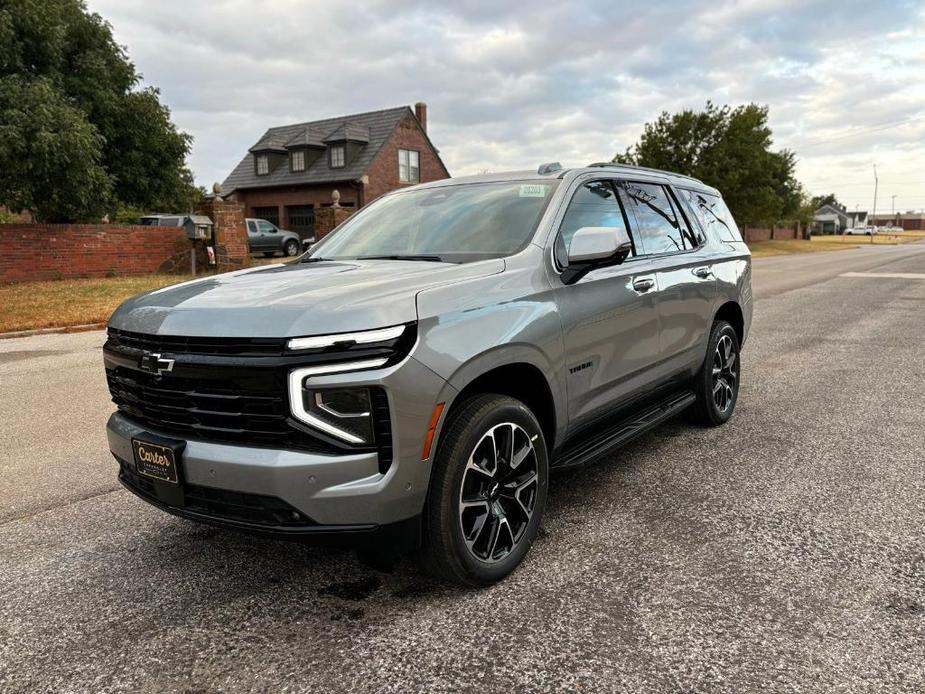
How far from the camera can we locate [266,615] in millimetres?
2920

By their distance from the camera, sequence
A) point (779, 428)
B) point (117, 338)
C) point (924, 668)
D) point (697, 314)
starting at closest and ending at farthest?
point (924, 668) → point (117, 338) → point (697, 314) → point (779, 428)

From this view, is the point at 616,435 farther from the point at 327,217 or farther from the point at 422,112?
the point at 422,112

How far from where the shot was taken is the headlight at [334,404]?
101 inches

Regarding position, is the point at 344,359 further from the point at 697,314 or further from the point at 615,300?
the point at 697,314

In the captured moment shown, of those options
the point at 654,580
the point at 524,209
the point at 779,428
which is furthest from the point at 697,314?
the point at 654,580

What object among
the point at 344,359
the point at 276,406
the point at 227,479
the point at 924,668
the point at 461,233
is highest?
the point at 461,233

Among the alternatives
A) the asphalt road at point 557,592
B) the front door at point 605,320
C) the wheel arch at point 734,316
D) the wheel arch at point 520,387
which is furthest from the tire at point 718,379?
the wheel arch at point 520,387

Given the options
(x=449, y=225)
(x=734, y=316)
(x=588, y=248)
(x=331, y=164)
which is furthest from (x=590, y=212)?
(x=331, y=164)

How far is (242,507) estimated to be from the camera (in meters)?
2.67

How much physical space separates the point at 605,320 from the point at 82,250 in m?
18.9

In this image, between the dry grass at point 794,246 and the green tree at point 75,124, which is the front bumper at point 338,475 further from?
the dry grass at point 794,246

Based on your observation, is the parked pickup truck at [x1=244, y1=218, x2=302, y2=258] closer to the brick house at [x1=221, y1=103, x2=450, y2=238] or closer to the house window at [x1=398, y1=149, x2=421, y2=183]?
the brick house at [x1=221, y1=103, x2=450, y2=238]

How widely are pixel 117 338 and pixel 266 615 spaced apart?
136 centimetres

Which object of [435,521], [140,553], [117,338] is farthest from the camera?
[140,553]
